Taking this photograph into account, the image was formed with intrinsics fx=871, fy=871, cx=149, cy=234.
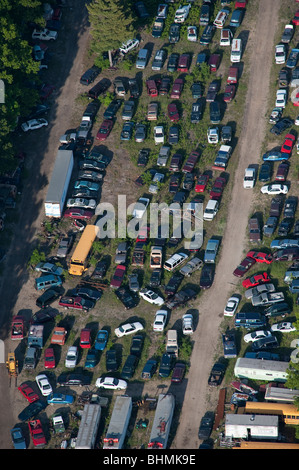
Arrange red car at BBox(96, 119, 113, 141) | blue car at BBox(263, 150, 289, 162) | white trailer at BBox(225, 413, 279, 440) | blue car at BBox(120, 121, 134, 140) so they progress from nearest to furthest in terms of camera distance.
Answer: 1. white trailer at BBox(225, 413, 279, 440)
2. blue car at BBox(263, 150, 289, 162)
3. blue car at BBox(120, 121, 134, 140)
4. red car at BBox(96, 119, 113, 141)

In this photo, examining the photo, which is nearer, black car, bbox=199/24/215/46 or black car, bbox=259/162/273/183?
black car, bbox=259/162/273/183

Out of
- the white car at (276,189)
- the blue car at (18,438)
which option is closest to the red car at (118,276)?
the blue car at (18,438)

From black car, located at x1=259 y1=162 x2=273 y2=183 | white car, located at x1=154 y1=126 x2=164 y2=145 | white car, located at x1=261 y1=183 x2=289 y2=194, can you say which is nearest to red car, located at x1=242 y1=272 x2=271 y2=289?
white car, located at x1=261 y1=183 x2=289 y2=194

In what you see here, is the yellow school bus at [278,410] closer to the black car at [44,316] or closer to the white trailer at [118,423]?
the white trailer at [118,423]

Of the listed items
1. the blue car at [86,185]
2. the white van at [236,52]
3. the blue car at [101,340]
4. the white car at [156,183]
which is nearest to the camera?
the blue car at [101,340]

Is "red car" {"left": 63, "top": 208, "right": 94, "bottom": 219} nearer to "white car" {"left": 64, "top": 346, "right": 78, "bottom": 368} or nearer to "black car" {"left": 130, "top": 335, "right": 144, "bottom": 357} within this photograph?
"black car" {"left": 130, "top": 335, "right": 144, "bottom": 357}

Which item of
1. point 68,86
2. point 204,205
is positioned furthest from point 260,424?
point 68,86

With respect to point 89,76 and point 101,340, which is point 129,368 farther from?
point 89,76
